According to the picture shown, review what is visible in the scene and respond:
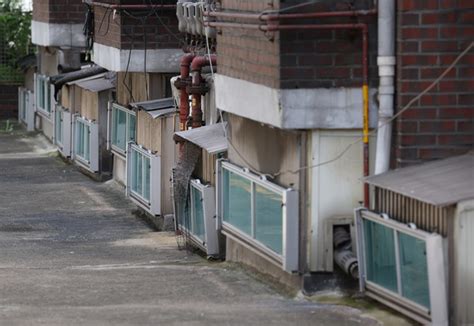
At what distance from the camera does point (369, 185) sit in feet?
36.4

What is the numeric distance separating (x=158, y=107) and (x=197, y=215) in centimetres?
355

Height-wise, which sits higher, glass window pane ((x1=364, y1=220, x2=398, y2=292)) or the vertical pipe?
the vertical pipe

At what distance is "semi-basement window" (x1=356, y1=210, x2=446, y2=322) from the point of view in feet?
31.1

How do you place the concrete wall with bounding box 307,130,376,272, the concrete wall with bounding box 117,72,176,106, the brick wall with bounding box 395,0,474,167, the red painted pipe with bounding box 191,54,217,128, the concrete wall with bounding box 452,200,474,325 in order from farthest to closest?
the concrete wall with bounding box 117,72,176,106
the red painted pipe with bounding box 191,54,217,128
the concrete wall with bounding box 307,130,376,272
the brick wall with bounding box 395,0,474,167
the concrete wall with bounding box 452,200,474,325

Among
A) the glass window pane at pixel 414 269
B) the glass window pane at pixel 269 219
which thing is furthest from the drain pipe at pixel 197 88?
the glass window pane at pixel 414 269

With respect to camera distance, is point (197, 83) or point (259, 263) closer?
point (259, 263)

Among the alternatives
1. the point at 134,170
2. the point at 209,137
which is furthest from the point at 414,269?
the point at 134,170

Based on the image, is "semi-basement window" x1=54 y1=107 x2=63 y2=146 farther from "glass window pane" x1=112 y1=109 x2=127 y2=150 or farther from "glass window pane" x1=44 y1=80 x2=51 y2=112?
"glass window pane" x1=112 y1=109 x2=127 y2=150

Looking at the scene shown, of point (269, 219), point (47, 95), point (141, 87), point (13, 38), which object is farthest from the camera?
point (13, 38)

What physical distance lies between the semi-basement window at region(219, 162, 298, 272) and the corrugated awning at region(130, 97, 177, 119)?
4.39 m

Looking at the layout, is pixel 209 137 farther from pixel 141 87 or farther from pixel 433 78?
pixel 141 87

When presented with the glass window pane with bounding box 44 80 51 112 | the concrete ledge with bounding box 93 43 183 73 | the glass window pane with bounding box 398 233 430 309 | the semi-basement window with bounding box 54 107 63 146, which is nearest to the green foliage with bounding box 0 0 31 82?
the glass window pane with bounding box 44 80 51 112

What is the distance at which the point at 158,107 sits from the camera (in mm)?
18703

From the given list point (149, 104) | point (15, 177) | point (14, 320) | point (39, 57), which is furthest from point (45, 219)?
point (39, 57)
